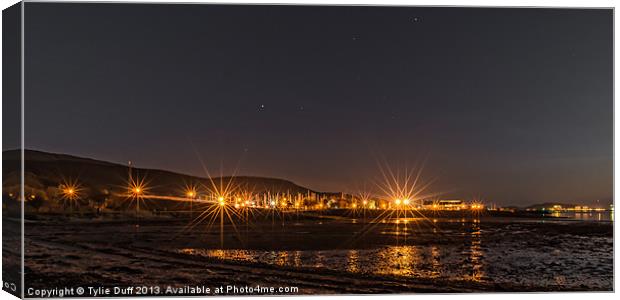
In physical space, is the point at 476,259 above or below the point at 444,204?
below

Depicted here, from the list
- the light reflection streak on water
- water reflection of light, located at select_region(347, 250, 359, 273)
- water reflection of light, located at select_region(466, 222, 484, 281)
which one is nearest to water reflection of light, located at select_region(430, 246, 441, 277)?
the light reflection streak on water

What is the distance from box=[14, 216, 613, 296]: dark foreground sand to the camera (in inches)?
434

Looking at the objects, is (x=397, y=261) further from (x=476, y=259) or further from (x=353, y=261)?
(x=476, y=259)

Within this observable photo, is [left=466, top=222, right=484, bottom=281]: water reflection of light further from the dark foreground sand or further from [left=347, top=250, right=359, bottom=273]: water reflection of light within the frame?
[left=347, top=250, right=359, bottom=273]: water reflection of light

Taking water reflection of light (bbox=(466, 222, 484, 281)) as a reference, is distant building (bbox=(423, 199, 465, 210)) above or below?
above

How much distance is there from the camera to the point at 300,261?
1234 cm

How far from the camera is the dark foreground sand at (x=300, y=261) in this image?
36.1 ft

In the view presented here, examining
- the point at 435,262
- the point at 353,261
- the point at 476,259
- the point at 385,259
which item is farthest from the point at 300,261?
the point at 476,259

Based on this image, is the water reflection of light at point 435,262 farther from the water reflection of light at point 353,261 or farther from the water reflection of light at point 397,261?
the water reflection of light at point 353,261

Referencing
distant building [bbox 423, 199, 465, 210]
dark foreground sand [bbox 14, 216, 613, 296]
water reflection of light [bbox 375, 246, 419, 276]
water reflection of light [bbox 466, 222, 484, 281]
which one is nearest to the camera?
dark foreground sand [bbox 14, 216, 613, 296]

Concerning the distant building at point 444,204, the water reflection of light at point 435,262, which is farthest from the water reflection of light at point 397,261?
the distant building at point 444,204

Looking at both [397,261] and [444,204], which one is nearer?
[397,261]

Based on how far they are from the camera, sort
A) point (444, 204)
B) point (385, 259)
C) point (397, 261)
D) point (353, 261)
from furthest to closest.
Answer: point (444, 204), point (385, 259), point (397, 261), point (353, 261)

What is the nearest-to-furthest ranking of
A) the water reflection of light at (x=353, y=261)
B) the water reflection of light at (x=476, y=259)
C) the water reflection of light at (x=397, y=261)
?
the water reflection of light at (x=476, y=259) → the water reflection of light at (x=353, y=261) → the water reflection of light at (x=397, y=261)
